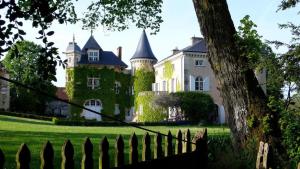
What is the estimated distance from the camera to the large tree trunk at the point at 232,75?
21.2ft

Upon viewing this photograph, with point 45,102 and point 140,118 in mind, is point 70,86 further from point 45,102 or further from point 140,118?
point 45,102

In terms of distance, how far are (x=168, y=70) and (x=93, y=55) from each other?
412 inches

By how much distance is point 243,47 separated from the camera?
642 centimetres

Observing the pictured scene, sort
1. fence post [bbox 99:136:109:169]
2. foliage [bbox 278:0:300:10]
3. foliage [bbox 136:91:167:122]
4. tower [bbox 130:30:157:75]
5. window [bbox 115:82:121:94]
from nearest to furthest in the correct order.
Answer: fence post [bbox 99:136:109:169]
foliage [bbox 278:0:300:10]
foliage [bbox 136:91:167:122]
window [bbox 115:82:121:94]
tower [bbox 130:30:157:75]

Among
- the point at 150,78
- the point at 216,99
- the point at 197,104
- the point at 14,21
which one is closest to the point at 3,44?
the point at 14,21

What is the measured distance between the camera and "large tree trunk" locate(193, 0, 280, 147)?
21.2ft

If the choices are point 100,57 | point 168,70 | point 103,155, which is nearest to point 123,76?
point 100,57

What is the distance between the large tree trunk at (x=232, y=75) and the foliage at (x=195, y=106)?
133 ft

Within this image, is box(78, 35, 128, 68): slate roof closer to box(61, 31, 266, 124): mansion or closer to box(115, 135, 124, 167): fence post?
box(61, 31, 266, 124): mansion

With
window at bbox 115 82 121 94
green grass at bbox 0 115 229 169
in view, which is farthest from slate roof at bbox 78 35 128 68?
green grass at bbox 0 115 229 169

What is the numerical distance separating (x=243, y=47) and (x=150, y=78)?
5259 cm

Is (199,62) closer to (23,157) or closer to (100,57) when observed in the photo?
(100,57)

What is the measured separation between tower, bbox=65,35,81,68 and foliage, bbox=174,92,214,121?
53.8ft

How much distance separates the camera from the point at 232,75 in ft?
21.5
